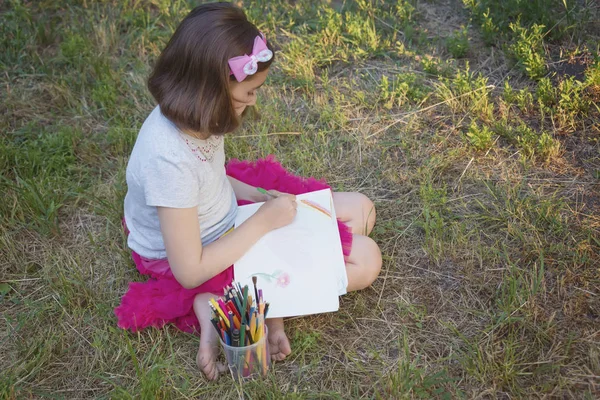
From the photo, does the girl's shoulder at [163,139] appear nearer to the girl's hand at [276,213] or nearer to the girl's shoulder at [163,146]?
the girl's shoulder at [163,146]

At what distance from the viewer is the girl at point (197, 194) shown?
71.0 inches

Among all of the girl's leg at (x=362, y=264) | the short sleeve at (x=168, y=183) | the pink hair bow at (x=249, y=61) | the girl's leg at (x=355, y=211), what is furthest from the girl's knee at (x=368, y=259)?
the pink hair bow at (x=249, y=61)

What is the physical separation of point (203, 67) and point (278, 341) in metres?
0.88

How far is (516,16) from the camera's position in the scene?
123 inches

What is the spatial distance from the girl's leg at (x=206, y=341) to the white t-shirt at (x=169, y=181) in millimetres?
194

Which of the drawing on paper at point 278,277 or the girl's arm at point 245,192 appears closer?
the drawing on paper at point 278,277

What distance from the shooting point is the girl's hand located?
2.12 metres

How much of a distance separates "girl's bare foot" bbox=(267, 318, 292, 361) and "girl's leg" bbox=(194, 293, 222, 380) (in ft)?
0.57

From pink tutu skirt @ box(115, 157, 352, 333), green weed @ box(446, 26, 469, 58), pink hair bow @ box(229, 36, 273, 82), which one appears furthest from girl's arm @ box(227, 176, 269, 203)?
green weed @ box(446, 26, 469, 58)

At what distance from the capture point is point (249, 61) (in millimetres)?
1785

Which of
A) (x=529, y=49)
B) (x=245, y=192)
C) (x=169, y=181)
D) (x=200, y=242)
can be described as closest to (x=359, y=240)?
(x=245, y=192)

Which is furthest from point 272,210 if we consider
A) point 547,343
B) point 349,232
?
point 547,343

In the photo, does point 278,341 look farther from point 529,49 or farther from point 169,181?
point 529,49

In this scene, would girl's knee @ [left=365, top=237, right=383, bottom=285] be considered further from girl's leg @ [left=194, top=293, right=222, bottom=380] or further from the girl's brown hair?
the girl's brown hair
